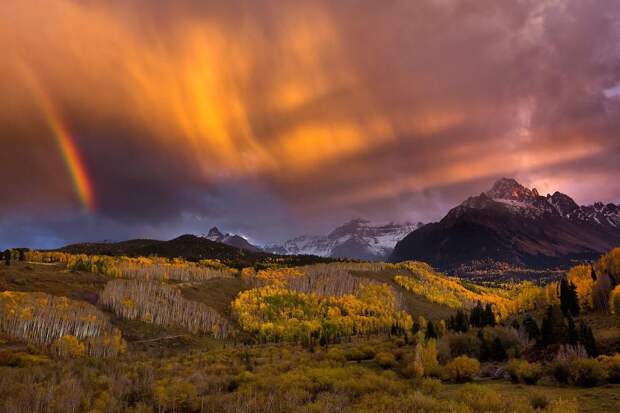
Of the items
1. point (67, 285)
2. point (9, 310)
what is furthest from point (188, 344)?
point (67, 285)

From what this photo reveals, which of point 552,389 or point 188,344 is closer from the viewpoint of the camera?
point 552,389

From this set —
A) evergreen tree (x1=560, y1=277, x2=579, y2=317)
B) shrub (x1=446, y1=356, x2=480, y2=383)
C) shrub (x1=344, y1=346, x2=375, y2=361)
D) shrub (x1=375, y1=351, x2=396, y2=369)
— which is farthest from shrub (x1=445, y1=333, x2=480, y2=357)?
evergreen tree (x1=560, y1=277, x2=579, y2=317)

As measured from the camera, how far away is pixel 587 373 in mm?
33969

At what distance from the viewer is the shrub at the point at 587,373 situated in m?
33.4

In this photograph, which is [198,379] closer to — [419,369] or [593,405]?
[419,369]

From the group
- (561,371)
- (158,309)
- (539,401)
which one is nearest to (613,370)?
(561,371)

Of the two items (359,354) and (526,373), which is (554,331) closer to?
(526,373)

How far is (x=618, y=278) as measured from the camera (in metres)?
156

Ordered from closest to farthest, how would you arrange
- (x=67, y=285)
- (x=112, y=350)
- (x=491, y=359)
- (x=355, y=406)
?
(x=355, y=406), (x=491, y=359), (x=112, y=350), (x=67, y=285)

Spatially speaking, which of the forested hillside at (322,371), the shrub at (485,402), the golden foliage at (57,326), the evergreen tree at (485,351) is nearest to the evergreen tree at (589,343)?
the forested hillside at (322,371)

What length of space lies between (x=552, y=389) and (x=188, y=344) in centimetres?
13674

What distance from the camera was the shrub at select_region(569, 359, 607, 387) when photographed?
33.4 m

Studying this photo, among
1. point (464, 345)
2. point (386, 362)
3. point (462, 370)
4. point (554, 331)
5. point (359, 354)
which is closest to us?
point (462, 370)

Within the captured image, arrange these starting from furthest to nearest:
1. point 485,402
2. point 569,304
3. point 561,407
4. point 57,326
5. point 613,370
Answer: point 57,326 → point 569,304 → point 613,370 → point 485,402 → point 561,407
